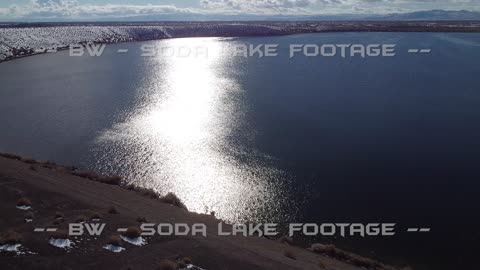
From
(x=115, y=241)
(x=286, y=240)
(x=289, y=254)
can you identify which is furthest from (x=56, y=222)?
(x=286, y=240)

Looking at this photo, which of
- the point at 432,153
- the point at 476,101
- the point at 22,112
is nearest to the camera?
the point at 432,153

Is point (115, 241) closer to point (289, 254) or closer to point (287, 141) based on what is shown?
point (289, 254)

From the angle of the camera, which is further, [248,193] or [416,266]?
[248,193]

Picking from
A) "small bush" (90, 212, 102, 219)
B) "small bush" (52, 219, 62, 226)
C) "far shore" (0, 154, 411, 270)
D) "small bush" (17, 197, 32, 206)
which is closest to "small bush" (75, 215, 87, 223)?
"far shore" (0, 154, 411, 270)

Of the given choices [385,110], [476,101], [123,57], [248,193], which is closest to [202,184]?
[248,193]

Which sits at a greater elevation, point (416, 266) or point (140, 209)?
point (140, 209)

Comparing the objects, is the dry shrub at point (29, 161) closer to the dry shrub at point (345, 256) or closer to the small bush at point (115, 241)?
the small bush at point (115, 241)

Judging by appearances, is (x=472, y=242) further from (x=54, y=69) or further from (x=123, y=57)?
(x=123, y=57)
